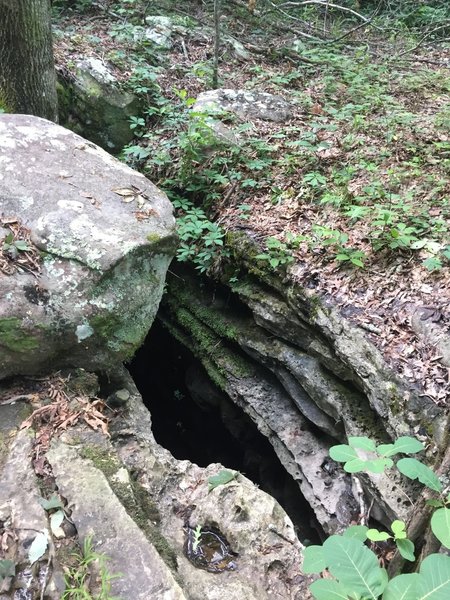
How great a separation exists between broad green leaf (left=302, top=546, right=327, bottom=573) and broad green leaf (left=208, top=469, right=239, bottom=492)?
116cm

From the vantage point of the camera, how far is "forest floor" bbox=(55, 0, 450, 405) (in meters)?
3.98

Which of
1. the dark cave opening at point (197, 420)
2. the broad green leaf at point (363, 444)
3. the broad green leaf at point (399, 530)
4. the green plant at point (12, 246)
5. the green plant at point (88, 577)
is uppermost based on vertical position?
the broad green leaf at point (363, 444)

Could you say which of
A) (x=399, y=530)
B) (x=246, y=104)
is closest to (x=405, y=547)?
(x=399, y=530)

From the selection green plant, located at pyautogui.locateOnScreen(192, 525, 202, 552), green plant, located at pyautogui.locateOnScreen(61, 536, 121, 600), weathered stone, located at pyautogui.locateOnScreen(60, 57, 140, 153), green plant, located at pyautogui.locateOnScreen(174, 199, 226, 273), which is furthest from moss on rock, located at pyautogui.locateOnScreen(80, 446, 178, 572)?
weathered stone, located at pyautogui.locateOnScreen(60, 57, 140, 153)

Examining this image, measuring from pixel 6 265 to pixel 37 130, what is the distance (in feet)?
5.04

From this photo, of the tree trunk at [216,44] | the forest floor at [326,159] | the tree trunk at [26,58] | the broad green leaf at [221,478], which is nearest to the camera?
the broad green leaf at [221,478]

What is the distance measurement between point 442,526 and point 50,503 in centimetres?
197

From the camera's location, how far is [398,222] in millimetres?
4379

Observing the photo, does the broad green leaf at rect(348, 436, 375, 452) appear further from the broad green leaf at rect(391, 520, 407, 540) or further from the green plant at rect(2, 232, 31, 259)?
the green plant at rect(2, 232, 31, 259)

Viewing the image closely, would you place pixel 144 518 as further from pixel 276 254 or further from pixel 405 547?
pixel 276 254

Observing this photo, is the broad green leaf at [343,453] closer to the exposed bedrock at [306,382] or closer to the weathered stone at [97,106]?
the exposed bedrock at [306,382]

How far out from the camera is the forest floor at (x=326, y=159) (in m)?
3.98

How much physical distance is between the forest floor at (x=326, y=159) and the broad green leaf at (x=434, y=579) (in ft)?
6.15

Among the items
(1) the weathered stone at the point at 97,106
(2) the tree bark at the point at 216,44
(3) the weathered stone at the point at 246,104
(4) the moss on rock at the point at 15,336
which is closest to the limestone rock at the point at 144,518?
(4) the moss on rock at the point at 15,336
